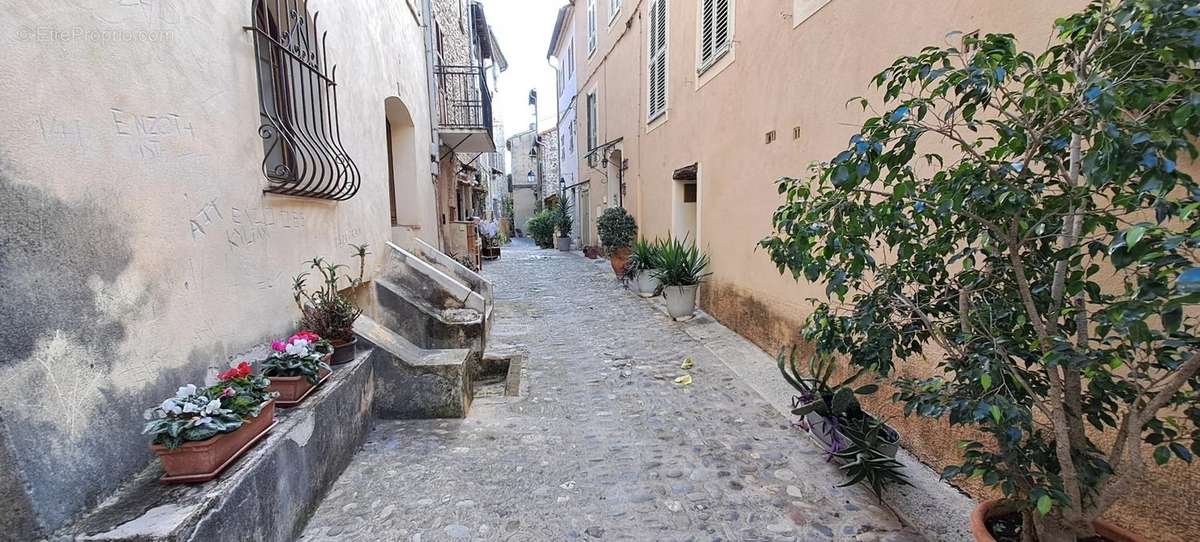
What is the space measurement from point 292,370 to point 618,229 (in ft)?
24.6

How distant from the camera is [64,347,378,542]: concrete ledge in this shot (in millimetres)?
1384

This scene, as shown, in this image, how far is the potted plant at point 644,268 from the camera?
6975 millimetres

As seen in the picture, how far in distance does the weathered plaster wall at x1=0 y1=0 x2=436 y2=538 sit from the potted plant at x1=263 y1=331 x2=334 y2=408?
0.56 feet

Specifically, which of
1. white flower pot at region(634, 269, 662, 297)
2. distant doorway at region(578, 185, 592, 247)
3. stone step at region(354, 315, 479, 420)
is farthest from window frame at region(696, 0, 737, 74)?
distant doorway at region(578, 185, 592, 247)

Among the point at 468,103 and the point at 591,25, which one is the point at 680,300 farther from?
the point at 591,25

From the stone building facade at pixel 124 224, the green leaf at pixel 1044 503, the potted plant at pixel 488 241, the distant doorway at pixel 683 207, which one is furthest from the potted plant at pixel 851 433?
the potted plant at pixel 488 241

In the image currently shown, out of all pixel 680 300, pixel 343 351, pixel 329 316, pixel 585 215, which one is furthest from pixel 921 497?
pixel 585 215

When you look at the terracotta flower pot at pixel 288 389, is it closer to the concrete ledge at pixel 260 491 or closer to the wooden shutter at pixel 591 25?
the concrete ledge at pixel 260 491

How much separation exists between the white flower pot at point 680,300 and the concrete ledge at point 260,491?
163 inches

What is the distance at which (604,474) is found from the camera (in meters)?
2.62

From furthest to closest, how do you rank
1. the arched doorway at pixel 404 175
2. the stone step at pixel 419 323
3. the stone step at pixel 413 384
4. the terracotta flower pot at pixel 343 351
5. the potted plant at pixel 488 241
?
the potted plant at pixel 488 241
the arched doorway at pixel 404 175
the stone step at pixel 419 323
the stone step at pixel 413 384
the terracotta flower pot at pixel 343 351

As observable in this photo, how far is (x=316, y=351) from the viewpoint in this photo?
2.54 m

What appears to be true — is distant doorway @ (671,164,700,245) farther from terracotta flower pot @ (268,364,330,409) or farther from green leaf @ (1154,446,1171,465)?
green leaf @ (1154,446,1171,465)

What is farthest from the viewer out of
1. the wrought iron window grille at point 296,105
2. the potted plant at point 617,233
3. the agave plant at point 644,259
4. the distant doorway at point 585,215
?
the distant doorway at point 585,215
